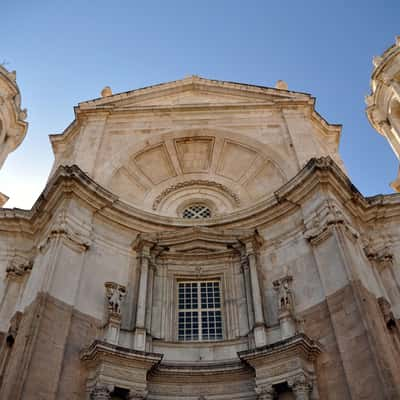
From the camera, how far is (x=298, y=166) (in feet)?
64.0

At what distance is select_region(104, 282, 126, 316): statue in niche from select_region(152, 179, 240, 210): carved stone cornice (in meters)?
5.63

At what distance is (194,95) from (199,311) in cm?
1272

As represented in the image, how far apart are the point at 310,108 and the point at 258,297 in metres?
10.9

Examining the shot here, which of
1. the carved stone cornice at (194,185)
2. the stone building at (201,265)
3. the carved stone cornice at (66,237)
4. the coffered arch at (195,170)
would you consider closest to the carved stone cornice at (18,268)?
the stone building at (201,265)

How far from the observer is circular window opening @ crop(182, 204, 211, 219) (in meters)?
A: 20.9

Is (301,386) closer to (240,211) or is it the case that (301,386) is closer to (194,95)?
(240,211)

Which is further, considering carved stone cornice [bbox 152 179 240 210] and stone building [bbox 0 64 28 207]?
stone building [bbox 0 64 28 207]

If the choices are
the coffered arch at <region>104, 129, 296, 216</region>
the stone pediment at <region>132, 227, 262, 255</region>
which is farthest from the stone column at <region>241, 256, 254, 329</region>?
the coffered arch at <region>104, 129, 296, 216</region>

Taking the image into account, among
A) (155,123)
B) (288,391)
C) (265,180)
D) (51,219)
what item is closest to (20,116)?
(155,123)

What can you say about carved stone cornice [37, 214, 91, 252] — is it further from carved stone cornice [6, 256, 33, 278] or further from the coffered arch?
the coffered arch

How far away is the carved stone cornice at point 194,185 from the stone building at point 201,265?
66mm

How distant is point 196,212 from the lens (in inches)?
835

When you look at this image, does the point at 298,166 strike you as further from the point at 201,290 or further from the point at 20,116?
the point at 20,116

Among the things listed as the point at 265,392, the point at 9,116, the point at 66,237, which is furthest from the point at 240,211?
the point at 9,116
